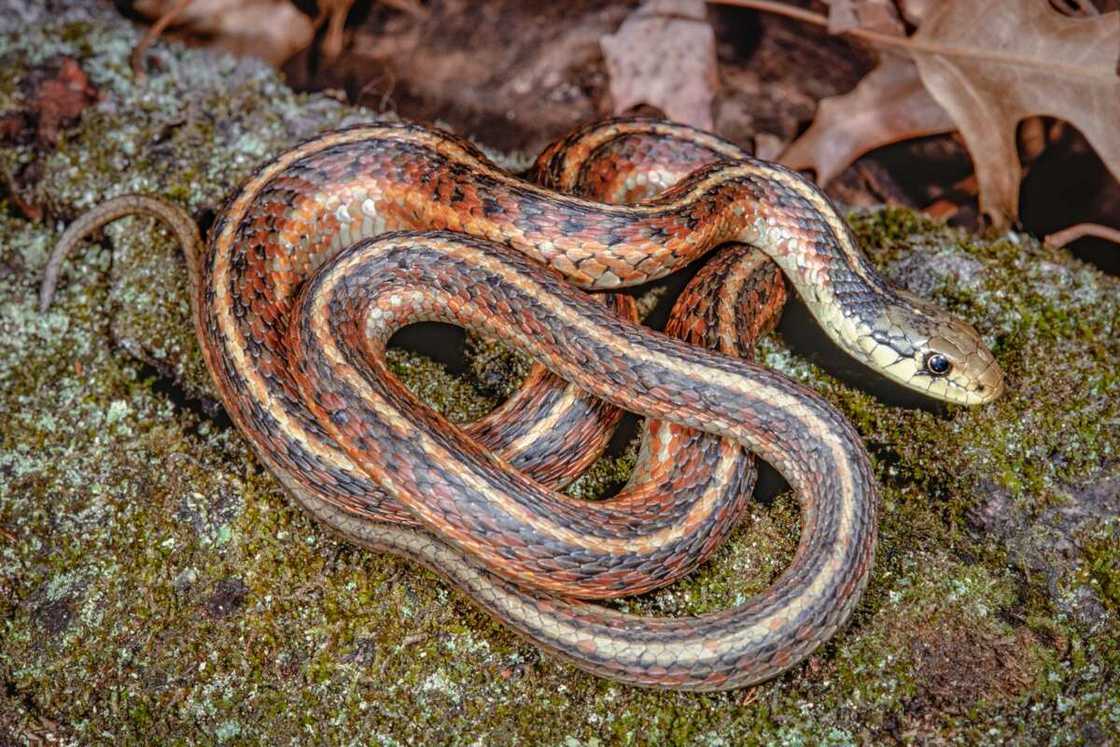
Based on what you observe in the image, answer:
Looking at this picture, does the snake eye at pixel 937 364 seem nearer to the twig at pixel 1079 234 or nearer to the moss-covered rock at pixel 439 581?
the moss-covered rock at pixel 439 581

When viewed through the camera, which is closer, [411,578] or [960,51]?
[411,578]

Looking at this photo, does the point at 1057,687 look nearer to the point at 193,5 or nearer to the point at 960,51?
Answer: the point at 960,51

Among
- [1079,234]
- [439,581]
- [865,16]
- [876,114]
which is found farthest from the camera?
[865,16]

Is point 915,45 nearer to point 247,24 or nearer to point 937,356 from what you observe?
point 937,356

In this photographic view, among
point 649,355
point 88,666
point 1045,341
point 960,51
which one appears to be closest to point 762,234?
point 649,355

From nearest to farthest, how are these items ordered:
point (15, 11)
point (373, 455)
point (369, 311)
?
point (373, 455) → point (369, 311) → point (15, 11)

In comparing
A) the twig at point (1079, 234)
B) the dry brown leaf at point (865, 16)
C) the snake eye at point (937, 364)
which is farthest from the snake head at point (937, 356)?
the dry brown leaf at point (865, 16)

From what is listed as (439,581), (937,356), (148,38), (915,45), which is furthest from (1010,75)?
(148,38)
